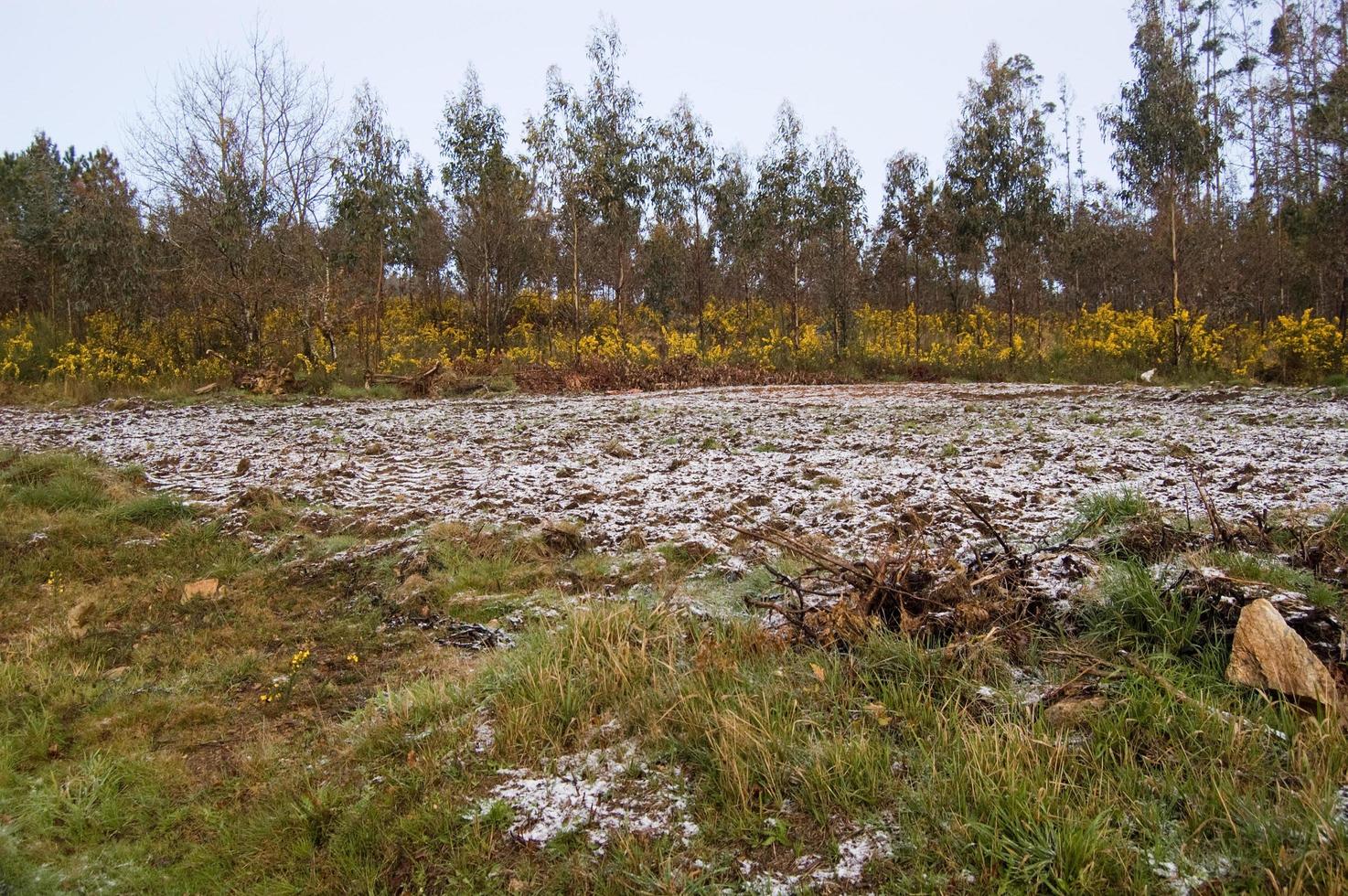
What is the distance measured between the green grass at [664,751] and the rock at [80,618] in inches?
2.5

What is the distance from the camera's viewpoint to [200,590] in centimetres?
337

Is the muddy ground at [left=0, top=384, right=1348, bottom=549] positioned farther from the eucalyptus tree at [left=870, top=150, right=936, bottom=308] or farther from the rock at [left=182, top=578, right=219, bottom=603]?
the eucalyptus tree at [left=870, top=150, right=936, bottom=308]

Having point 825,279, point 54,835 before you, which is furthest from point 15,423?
point 825,279

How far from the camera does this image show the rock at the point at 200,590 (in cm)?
335

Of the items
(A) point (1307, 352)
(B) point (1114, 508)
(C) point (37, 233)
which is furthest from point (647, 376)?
(C) point (37, 233)

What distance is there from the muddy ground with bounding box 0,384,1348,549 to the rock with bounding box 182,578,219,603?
43.4 inches

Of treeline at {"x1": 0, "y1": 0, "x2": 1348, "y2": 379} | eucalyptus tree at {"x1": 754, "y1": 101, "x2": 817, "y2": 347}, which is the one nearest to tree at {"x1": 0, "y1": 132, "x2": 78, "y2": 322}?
treeline at {"x1": 0, "y1": 0, "x2": 1348, "y2": 379}

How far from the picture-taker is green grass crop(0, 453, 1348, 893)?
59.4 inches

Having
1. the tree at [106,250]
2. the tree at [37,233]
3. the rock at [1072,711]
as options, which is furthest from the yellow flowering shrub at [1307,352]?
the tree at [37,233]

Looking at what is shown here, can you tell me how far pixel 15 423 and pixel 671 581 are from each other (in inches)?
370

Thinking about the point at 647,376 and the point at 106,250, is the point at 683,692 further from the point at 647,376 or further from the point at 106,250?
the point at 106,250

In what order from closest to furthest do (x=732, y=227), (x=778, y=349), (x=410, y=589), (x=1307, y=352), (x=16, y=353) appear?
(x=410, y=589) < (x=1307, y=352) < (x=16, y=353) < (x=778, y=349) < (x=732, y=227)

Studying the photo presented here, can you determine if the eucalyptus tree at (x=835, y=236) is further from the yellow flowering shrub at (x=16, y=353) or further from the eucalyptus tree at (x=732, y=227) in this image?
the yellow flowering shrub at (x=16, y=353)

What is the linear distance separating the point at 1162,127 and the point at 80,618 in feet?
57.1
